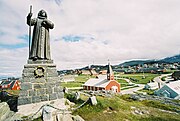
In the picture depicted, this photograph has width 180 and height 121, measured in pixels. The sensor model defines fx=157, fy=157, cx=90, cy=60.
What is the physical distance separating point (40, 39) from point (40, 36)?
0.73ft

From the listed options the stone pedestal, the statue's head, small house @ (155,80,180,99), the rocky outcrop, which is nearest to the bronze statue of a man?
the statue's head

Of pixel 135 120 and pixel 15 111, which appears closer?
pixel 15 111

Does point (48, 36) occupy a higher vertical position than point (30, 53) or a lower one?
higher

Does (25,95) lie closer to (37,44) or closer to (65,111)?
(65,111)

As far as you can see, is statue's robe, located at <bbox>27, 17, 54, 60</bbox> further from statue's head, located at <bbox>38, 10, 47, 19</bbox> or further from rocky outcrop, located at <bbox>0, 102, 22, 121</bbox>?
rocky outcrop, located at <bbox>0, 102, 22, 121</bbox>

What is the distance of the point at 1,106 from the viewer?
9.87m

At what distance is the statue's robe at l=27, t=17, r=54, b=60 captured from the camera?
11.0 m

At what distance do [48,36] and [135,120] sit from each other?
8500 mm

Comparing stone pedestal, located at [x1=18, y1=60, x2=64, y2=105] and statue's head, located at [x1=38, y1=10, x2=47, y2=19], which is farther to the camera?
statue's head, located at [x1=38, y1=10, x2=47, y2=19]

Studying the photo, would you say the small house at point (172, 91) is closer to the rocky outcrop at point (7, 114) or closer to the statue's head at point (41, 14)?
the statue's head at point (41, 14)

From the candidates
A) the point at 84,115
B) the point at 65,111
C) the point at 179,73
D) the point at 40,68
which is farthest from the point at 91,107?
the point at 179,73

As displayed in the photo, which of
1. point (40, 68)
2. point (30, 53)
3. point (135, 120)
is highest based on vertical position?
point (30, 53)

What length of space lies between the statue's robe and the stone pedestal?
56cm

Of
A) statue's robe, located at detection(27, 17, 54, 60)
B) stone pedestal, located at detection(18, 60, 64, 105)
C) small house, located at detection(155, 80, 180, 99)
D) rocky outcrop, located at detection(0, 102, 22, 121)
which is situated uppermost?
statue's robe, located at detection(27, 17, 54, 60)
